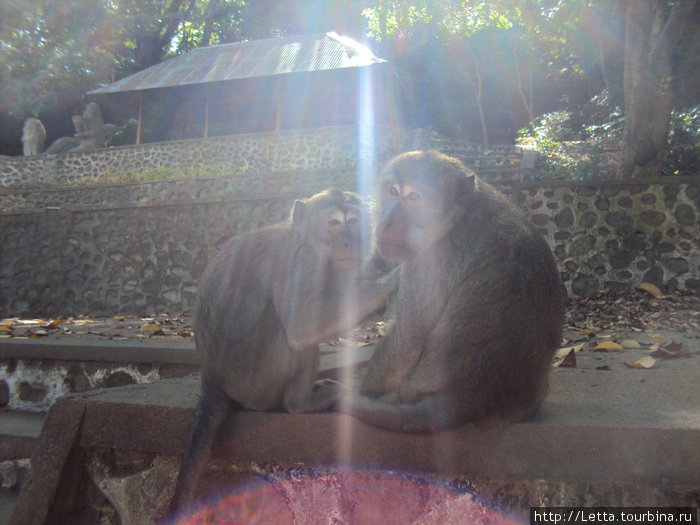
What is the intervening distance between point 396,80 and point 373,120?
1.61 m

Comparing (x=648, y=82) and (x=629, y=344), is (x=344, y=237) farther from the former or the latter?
(x=648, y=82)

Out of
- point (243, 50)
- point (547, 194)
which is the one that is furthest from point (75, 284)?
point (243, 50)

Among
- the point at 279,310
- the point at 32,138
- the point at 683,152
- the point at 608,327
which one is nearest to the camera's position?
the point at 279,310

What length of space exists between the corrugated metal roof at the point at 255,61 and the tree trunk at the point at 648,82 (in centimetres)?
1056

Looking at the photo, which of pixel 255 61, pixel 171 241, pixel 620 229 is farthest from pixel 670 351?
pixel 255 61

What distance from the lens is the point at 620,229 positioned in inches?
327

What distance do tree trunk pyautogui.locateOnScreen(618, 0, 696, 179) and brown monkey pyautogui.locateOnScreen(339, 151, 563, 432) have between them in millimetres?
7316

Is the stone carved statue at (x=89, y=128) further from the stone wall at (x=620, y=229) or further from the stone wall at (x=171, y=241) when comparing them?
the stone wall at (x=620, y=229)

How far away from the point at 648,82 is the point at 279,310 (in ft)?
26.5

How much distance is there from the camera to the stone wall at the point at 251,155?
17.9 m

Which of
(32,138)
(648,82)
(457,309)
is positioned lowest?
(457,309)

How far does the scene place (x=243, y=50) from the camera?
23.1 m

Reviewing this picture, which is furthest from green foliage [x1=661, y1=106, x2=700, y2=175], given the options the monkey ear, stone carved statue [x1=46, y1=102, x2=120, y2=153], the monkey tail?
stone carved statue [x1=46, y1=102, x2=120, y2=153]

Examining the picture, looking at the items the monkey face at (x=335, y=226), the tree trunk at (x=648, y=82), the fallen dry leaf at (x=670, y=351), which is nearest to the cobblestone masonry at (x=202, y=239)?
the tree trunk at (x=648, y=82)
